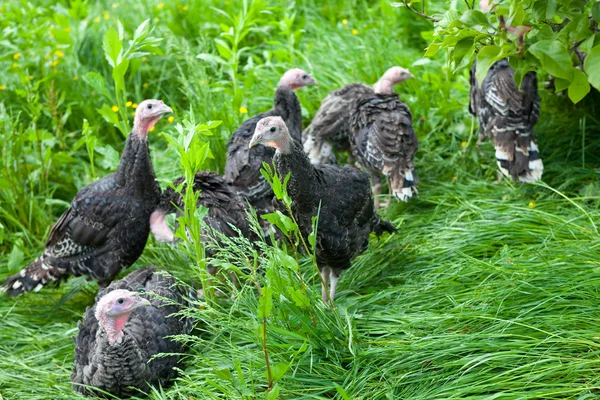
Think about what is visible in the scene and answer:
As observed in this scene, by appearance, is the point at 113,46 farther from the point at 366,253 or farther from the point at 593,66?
the point at 593,66

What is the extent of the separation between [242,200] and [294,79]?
1.40 m

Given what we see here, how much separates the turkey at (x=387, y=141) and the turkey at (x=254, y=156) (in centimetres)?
46

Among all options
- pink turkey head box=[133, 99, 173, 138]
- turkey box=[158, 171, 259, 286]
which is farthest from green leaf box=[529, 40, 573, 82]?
pink turkey head box=[133, 99, 173, 138]

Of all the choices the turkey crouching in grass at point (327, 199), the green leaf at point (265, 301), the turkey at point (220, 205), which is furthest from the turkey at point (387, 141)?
the green leaf at point (265, 301)

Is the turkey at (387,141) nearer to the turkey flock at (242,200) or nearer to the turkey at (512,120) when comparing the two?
the turkey flock at (242,200)

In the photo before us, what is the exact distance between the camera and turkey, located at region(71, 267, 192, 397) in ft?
13.4

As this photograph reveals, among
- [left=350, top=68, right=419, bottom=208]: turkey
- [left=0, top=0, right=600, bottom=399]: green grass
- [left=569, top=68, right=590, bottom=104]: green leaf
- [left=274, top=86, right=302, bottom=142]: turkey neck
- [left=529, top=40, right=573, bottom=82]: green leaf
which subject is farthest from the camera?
[left=274, top=86, right=302, bottom=142]: turkey neck

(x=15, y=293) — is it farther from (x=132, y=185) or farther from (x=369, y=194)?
(x=369, y=194)

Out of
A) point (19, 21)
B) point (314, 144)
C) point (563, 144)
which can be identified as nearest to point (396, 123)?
point (314, 144)

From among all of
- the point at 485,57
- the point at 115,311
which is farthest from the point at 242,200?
the point at 485,57

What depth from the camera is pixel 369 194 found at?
4.81m

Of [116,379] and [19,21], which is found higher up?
[19,21]

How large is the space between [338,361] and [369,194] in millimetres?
1341

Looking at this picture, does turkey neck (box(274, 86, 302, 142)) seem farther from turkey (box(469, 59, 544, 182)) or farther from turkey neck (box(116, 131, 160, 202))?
turkey (box(469, 59, 544, 182))
